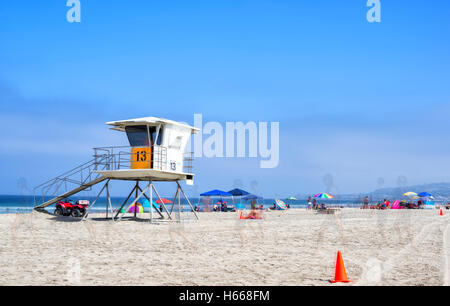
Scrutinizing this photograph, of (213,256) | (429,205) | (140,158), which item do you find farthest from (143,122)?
(429,205)

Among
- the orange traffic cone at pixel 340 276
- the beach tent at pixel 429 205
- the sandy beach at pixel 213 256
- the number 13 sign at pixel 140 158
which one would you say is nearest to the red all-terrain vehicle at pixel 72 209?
the number 13 sign at pixel 140 158

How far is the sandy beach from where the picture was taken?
33.2 ft

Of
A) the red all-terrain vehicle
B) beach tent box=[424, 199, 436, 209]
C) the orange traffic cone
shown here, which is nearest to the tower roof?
the red all-terrain vehicle

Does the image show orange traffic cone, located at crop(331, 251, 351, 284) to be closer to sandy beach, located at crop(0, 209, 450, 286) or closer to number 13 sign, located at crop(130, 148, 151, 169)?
sandy beach, located at crop(0, 209, 450, 286)

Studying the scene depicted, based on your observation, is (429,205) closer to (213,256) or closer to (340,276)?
(213,256)

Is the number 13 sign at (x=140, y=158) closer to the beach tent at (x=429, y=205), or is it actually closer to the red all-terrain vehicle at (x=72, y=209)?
the red all-terrain vehicle at (x=72, y=209)

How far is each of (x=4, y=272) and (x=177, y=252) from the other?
210 inches

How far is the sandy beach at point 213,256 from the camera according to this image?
1013 cm

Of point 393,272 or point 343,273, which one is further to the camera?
point 393,272

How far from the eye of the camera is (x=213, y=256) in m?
13.6

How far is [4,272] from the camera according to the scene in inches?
419

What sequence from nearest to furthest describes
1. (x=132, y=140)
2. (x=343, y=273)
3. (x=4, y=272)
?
(x=343, y=273) → (x=4, y=272) → (x=132, y=140)
